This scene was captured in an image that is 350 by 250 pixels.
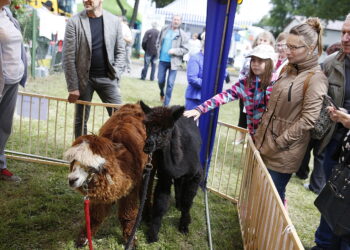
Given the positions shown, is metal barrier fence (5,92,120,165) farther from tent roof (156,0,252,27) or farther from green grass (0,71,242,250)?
tent roof (156,0,252,27)

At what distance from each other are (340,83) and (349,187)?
90 centimetres

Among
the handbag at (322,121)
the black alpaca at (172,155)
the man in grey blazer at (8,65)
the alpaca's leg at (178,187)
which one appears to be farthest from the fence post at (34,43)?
the handbag at (322,121)

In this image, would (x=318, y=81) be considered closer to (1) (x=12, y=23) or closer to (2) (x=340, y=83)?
(2) (x=340, y=83)

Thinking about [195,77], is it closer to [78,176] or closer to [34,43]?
[78,176]

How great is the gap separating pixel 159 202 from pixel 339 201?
1.55m

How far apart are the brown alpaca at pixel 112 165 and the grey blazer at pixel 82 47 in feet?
3.69

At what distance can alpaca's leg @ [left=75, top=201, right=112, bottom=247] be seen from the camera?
2.70 m

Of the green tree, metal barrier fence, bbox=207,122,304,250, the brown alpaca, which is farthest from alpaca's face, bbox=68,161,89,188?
the green tree

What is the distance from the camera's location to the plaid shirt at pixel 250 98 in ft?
9.97

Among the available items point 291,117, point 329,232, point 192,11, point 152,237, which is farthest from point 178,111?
point 192,11

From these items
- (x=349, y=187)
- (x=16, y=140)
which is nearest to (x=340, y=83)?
(x=349, y=187)

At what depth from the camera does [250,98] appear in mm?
3117

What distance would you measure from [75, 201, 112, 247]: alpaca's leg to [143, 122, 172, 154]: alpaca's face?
31.0 inches

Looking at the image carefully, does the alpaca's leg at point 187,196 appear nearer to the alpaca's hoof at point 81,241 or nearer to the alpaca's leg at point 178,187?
the alpaca's leg at point 178,187
